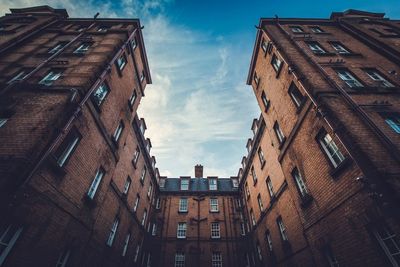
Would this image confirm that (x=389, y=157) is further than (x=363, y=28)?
No

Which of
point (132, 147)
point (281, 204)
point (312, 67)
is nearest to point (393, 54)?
point (312, 67)

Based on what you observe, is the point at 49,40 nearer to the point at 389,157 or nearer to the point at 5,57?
the point at 5,57

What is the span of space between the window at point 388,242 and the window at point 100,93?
39.8ft

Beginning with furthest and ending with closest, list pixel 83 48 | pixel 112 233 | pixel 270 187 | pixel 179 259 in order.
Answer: pixel 179 259 < pixel 270 187 < pixel 83 48 < pixel 112 233

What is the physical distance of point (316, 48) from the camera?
12.8 metres

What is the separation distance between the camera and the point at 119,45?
41.4ft

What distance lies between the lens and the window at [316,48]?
40.0ft

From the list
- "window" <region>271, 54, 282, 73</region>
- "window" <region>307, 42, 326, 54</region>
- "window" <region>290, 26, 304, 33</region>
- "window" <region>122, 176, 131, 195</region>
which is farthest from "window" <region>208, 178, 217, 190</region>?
"window" <region>290, 26, 304, 33</region>

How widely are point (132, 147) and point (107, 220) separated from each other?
5736mm

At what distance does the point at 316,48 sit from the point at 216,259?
67.1 feet

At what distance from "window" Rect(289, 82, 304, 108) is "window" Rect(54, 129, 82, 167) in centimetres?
1068

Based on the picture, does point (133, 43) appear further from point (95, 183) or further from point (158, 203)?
point (158, 203)

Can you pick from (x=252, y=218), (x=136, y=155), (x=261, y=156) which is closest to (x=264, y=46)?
(x=261, y=156)

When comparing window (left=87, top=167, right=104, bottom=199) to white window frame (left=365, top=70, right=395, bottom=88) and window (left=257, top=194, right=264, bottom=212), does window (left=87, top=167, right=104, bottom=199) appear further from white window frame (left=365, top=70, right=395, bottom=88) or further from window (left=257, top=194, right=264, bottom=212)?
Result: white window frame (left=365, top=70, right=395, bottom=88)
